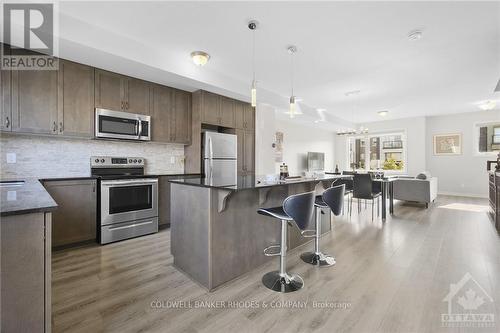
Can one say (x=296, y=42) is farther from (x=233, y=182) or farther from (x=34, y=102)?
(x=34, y=102)

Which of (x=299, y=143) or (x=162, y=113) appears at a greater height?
(x=162, y=113)

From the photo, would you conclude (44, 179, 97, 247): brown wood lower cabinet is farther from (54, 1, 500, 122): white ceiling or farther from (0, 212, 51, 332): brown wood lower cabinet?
(0, 212, 51, 332): brown wood lower cabinet

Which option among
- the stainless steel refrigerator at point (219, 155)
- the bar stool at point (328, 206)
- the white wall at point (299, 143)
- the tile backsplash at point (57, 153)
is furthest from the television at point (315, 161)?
the bar stool at point (328, 206)

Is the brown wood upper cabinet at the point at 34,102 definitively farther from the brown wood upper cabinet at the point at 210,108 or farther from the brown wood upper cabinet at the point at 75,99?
the brown wood upper cabinet at the point at 210,108

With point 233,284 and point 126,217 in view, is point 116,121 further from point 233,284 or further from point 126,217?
point 233,284

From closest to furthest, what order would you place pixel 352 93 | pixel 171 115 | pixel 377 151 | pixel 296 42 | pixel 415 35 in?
pixel 415 35
pixel 296 42
pixel 171 115
pixel 352 93
pixel 377 151

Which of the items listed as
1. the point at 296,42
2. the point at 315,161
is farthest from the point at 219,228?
the point at 315,161

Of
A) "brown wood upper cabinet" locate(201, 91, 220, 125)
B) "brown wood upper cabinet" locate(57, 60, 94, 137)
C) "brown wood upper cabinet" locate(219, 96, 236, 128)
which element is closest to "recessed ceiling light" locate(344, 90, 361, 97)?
"brown wood upper cabinet" locate(219, 96, 236, 128)

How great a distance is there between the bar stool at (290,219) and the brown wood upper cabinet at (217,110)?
261 centimetres

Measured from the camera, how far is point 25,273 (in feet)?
3.50

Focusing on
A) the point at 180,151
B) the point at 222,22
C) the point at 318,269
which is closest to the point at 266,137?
the point at 180,151

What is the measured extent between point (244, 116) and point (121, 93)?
2326mm

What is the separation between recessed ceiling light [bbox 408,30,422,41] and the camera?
2699mm

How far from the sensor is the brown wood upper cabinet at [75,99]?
2.95 m
